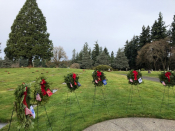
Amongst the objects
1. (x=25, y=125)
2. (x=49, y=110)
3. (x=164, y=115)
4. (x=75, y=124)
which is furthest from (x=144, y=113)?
(x=25, y=125)

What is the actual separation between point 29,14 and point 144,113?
25939 mm

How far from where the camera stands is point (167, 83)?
16.0ft

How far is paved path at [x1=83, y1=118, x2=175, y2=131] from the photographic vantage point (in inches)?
139

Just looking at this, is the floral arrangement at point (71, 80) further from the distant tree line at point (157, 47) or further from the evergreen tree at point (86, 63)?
the evergreen tree at point (86, 63)

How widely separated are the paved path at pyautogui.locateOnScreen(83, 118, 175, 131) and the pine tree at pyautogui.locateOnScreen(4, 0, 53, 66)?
2149cm

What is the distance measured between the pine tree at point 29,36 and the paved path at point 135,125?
2149 cm

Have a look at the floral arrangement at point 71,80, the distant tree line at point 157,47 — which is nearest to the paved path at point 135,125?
the floral arrangement at point 71,80

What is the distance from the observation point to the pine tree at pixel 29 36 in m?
22.0

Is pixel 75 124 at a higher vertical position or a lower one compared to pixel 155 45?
lower

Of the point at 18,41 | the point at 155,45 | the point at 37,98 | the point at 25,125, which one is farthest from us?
the point at 155,45

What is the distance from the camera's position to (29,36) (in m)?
22.6

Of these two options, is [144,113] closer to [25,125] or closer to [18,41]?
[25,125]

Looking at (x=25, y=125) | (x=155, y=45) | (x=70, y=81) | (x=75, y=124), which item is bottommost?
(x=75, y=124)

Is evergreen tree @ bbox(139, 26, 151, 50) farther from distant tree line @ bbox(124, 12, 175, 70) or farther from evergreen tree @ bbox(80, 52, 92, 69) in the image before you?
evergreen tree @ bbox(80, 52, 92, 69)
